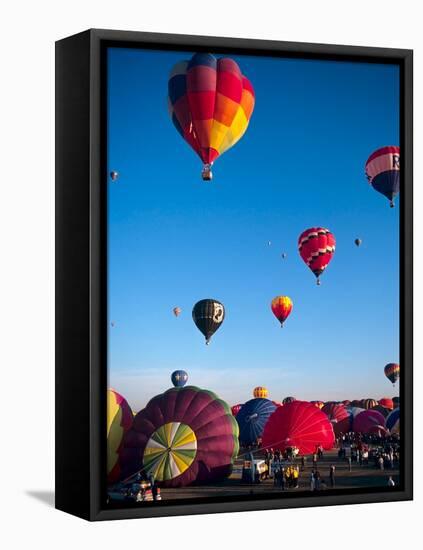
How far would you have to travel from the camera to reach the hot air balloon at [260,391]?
12312 mm

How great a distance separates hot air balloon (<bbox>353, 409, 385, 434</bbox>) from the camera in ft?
→ 41.6

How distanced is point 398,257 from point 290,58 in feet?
5.72

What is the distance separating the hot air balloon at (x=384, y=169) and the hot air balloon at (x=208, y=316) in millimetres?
1575

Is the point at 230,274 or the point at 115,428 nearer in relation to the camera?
the point at 115,428

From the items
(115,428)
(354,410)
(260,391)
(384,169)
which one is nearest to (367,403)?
(354,410)

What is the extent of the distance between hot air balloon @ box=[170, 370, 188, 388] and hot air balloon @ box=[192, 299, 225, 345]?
30cm

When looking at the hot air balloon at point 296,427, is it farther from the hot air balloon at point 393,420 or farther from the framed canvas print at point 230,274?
the hot air balloon at point 393,420

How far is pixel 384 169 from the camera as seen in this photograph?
41.8 feet

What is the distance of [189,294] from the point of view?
12.2 meters

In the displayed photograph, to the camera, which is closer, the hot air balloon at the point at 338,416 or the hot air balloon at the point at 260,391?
the hot air balloon at the point at 260,391

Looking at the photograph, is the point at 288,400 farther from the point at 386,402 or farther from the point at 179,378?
the point at 179,378

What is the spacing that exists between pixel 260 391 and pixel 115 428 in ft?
3.94

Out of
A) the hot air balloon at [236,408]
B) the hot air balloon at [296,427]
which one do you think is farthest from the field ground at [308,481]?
the hot air balloon at [236,408]

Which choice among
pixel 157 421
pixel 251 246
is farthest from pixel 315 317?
pixel 157 421
